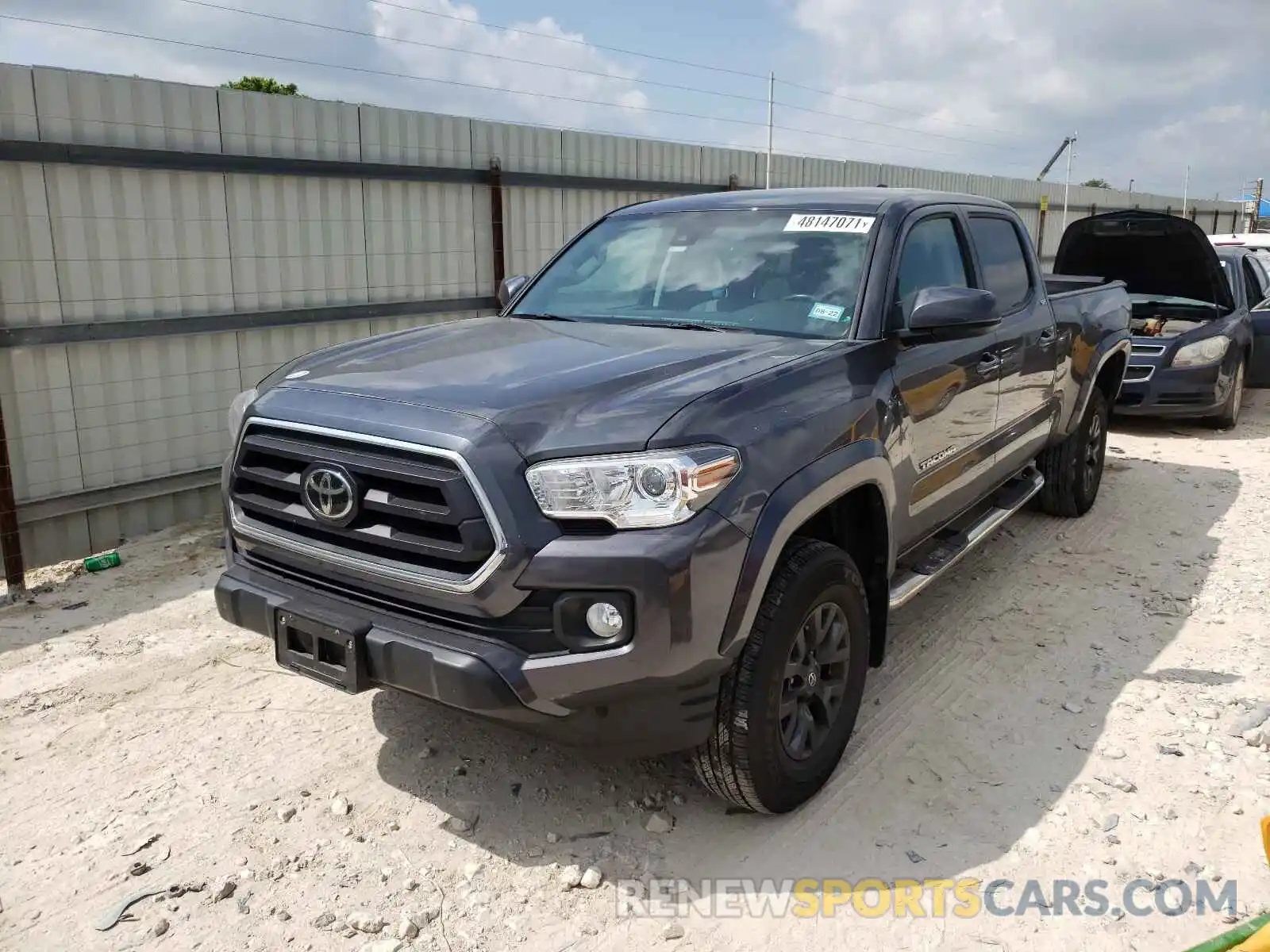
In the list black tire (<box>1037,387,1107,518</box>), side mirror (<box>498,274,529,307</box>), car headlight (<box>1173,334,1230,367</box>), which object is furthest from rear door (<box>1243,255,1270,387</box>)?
side mirror (<box>498,274,529,307</box>)

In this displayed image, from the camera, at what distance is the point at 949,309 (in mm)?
3494

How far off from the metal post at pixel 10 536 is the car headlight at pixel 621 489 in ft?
12.6

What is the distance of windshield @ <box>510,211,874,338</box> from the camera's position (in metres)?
3.69

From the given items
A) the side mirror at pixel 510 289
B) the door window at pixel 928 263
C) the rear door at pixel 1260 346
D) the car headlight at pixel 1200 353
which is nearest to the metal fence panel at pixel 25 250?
the side mirror at pixel 510 289

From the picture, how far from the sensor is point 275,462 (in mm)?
3088

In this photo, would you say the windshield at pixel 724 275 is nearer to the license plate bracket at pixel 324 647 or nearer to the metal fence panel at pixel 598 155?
the license plate bracket at pixel 324 647

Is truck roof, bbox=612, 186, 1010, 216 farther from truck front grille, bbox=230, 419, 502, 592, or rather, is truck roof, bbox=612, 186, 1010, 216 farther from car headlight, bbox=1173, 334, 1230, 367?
car headlight, bbox=1173, 334, 1230, 367

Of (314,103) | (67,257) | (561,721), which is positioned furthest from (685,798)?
(314,103)

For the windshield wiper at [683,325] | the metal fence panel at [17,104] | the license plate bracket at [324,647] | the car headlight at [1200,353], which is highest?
the metal fence panel at [17,104]

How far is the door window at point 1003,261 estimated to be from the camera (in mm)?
4715

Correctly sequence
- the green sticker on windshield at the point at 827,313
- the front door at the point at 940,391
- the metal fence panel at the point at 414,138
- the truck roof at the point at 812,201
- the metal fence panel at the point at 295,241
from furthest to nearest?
1. the metal fence panel at the point at 414,138
2. the metal fence panel at the point at 295,241
3. the truck roof at the point at 812,201
4. the front door at the point at 940,391
5. the green sticker on windshield at the point at 827,313

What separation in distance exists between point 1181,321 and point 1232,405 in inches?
35.3

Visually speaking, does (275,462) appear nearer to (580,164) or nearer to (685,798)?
(685,798)

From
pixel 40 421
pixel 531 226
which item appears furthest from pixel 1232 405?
pixel 40 421
